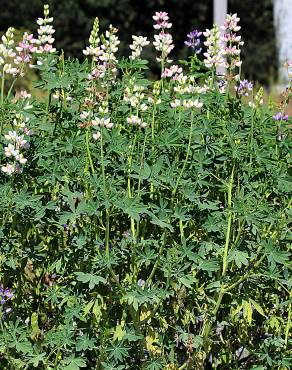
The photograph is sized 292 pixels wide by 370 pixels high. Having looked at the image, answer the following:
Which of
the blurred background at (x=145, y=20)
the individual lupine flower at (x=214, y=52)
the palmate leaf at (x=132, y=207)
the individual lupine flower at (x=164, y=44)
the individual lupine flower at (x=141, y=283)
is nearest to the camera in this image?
the palmate leaf at (x=132, y=207)

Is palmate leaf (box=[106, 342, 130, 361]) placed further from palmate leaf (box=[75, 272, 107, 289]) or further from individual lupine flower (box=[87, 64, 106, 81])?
individual lupine flower (box=[87, 64, 106, 81])

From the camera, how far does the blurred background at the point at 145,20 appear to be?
1844 cm

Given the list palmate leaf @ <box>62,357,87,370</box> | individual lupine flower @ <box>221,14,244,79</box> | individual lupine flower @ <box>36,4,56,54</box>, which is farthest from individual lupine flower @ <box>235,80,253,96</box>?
palmate leaf @ <box>62,357,87,370</box>

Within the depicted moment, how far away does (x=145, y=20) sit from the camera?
64.5 feet

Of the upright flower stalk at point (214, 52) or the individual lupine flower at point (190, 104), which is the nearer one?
the individual lupine flower at point (190, 104)

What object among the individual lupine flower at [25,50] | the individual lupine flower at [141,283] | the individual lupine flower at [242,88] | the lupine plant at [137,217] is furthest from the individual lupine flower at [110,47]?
the individual lupine flower at [141,283]

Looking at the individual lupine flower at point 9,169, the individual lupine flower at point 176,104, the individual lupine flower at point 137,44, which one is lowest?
the individual lupine flower at point 9,169

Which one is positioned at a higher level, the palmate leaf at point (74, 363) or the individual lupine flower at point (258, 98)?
the individual lupine flower at point (258, 98)

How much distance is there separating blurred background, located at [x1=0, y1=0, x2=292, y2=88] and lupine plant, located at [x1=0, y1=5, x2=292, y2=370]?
47.6 feet

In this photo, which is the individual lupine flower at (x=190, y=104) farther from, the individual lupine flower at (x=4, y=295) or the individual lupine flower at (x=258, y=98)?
the individual lupine flower at (x=4, y=295)

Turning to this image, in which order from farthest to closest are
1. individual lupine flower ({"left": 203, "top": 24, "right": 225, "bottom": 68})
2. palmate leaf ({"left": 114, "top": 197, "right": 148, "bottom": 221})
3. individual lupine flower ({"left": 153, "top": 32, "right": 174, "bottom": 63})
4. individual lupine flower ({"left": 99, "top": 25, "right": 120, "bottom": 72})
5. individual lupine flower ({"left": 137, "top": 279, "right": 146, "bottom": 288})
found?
individual lupine flower ({"left": 153, "top": 32, "right": 174, "bottom": 63}), individual lupine flower ({"left": 203, "top": 24, "right": 225, "bottom": 68}), individual lupine flower ({"left": 99, "top": 25, "right": 120, "bottom": 72}), individual lupine flower ({"left": 137, "top": 279, "right": 146, "bottom": 288}), palmate leaf ({"left": 114, "top": 197, "right": 148, "bottom": 221})

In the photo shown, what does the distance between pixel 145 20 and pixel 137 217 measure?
684 inches

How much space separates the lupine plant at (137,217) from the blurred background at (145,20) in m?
14.5

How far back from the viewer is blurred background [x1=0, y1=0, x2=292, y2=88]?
18438mm
